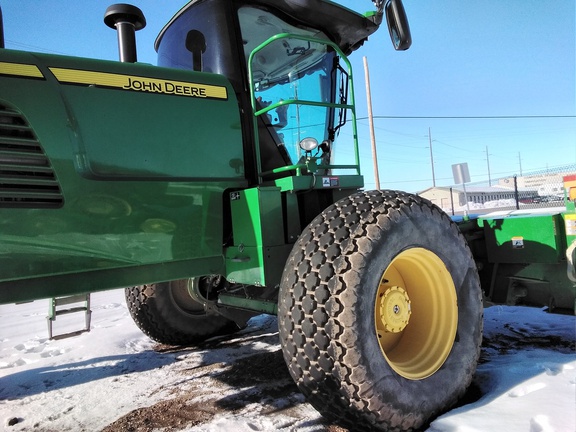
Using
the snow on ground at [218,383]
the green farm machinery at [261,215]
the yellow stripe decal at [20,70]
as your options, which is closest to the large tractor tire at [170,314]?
the snow on ground at [218,383]

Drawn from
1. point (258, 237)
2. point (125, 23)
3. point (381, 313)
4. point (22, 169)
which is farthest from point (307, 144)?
point (22, 169)

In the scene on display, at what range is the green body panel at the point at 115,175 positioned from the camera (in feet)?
7.29

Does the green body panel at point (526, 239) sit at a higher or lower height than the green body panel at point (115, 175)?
lower

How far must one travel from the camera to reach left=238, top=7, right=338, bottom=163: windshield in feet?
10.6

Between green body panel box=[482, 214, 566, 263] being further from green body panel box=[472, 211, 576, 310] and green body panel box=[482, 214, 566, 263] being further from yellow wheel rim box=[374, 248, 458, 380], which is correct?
yellow wheel rim box=[374, 248, 458, 380]

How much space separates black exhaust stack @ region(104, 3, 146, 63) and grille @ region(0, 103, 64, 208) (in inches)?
40.0

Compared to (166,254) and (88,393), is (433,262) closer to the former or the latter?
(166,254)

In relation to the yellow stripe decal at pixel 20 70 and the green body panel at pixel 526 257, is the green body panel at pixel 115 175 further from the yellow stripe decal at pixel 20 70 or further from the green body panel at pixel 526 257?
the green body panel at pixel 526 257

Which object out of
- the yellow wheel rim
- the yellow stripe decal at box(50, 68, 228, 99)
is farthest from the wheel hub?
the yellow stripe decal at box(50, 68, 228, 99)

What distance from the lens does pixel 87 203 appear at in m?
2.36

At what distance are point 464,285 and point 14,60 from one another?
2867 millimetres

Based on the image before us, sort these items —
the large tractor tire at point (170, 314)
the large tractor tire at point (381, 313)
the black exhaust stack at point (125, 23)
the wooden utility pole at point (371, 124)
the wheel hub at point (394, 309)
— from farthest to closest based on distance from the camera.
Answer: the wooden utility pole at point (371, 124) → the large tractor tire at point (170, 314) → the black exhaust stack at point (125, 23) → the wheel hub at point (394, 309) → the large tractor tire at point (381, 313)

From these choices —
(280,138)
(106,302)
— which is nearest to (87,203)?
(280,138)

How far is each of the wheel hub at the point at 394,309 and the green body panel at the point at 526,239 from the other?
1.46 metres
